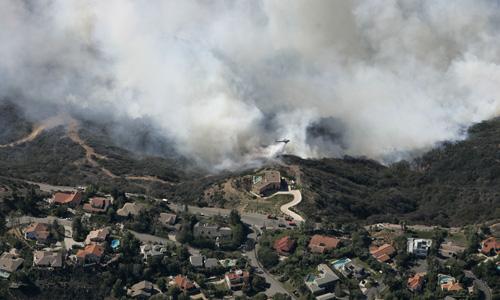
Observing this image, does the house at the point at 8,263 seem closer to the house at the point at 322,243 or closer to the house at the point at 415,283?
the house at the point at 322,243

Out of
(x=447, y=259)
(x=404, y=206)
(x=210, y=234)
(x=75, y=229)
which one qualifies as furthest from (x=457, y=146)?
(x=75, y=229)

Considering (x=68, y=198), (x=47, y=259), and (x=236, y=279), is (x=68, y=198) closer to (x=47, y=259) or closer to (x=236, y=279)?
(x=47, y=259)

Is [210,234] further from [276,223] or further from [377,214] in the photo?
[377,214]

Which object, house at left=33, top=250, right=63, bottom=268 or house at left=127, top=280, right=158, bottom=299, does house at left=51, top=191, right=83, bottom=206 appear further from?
house at left=127, top=280, right=158, bottom=299

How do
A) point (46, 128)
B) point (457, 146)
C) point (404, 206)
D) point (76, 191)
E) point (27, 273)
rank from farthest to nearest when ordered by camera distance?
point (46, 128) → point (457, 146) → point (404, 206) → point (76, 191) → point (27, 273)

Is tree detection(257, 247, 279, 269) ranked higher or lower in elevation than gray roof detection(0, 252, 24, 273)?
higher

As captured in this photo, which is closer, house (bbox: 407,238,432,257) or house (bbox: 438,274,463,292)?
house (bbox: 438,274,463,292)

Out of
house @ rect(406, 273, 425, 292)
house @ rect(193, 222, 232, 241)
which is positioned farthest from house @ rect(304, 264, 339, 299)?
house @ rect(193, 222, 232, 241)

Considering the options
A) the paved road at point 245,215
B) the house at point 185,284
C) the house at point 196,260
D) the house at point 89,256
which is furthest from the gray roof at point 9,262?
the paved road at point 245,215
